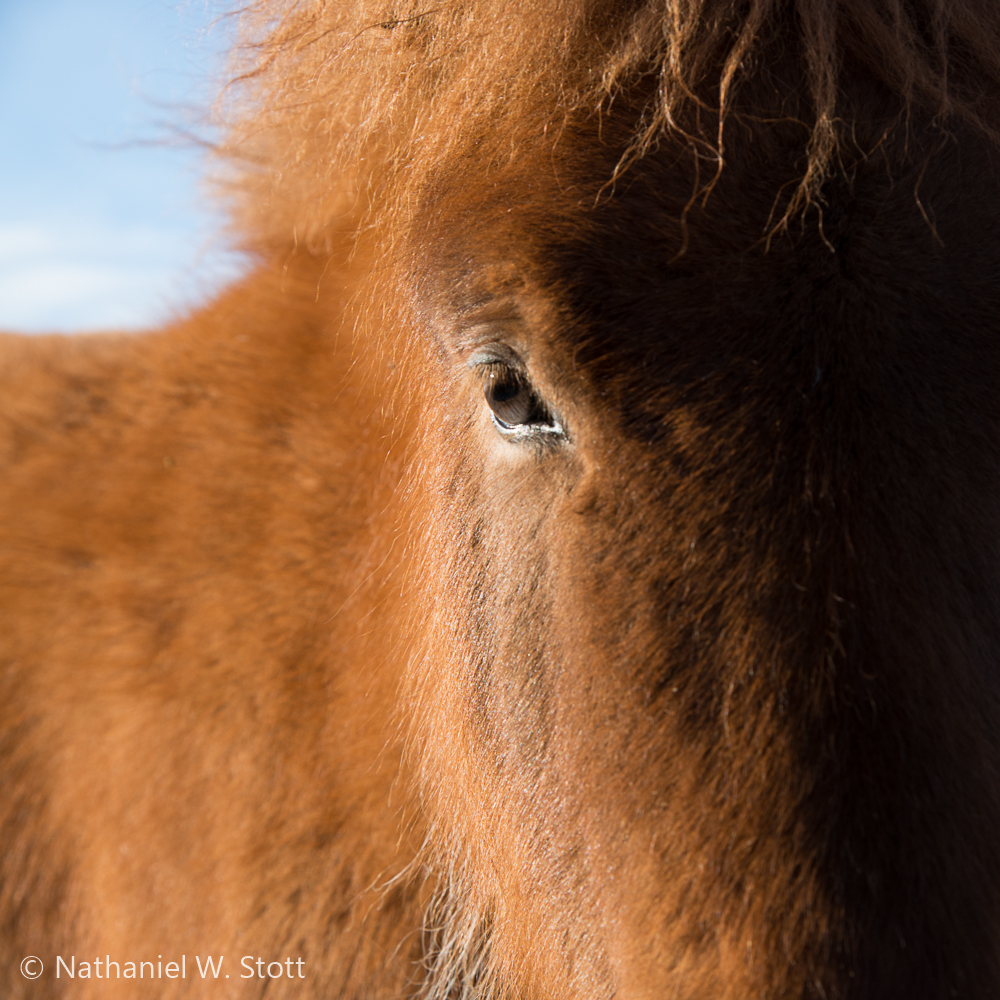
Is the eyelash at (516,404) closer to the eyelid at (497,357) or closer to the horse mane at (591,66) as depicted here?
the eyelid at (497,357)

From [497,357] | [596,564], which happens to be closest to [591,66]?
[497,357]

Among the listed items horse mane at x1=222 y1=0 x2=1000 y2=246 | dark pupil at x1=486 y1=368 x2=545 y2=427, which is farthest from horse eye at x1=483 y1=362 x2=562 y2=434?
horse mane at x1=222 y1=0 x2=1000 y2=246

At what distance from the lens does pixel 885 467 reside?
3.88ft

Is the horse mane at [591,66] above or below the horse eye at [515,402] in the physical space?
above

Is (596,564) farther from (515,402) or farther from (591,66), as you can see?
(591,66)

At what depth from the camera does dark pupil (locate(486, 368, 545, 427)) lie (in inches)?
53.8

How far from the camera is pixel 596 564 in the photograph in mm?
1247

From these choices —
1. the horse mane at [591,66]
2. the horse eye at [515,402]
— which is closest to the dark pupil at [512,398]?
the horse eye at [515,402]

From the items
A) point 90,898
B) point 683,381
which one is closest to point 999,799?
point 683,381

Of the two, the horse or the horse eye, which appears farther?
the horse eye

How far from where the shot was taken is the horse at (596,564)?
1105 millimetres

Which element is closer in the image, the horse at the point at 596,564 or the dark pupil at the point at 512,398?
the horse at the point at 596,564

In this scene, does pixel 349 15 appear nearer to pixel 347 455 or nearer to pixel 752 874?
pixel 347 455

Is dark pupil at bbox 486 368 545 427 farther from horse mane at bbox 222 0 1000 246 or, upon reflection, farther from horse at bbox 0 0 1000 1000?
horse mane at bbox 222 0 1000 246
